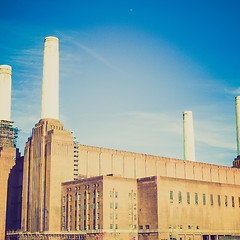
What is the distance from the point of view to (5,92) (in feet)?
362

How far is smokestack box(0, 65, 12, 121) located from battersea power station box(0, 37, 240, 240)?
25 cm

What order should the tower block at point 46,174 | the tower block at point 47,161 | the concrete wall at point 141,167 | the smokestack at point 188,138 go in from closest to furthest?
the tower block at point 46,174
the tower block at point 47,161
the concrete wall at point 141,167
the smokestack at point 188,138

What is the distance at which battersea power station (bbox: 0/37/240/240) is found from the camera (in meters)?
83.3

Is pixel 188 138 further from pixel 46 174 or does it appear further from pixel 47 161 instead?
pixel 46 174

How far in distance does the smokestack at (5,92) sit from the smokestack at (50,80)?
15.9 meters

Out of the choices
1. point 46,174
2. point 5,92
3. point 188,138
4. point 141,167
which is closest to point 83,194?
point 46,174

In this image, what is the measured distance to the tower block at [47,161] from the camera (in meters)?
89.8

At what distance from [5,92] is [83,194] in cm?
3844

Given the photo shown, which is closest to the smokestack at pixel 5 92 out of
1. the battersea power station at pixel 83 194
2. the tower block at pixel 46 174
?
the battersea power station at pixel 83 194

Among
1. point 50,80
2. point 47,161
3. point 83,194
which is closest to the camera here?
point 83,194

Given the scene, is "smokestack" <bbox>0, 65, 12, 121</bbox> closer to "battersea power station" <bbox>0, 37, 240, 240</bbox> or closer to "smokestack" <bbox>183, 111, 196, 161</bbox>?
"battersea power station" <bbox>0, 37, 240, 240</bbox>

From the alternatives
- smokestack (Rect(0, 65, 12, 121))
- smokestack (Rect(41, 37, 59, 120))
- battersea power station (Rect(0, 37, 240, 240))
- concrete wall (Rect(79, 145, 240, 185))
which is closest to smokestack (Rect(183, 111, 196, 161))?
concrete wall (Rect(79, 145, 240, 185))

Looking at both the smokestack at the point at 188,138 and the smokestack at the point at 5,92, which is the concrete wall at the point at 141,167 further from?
the smokestack at the point at 5,92

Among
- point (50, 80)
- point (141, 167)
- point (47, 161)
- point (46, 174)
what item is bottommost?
point (46, 174)
